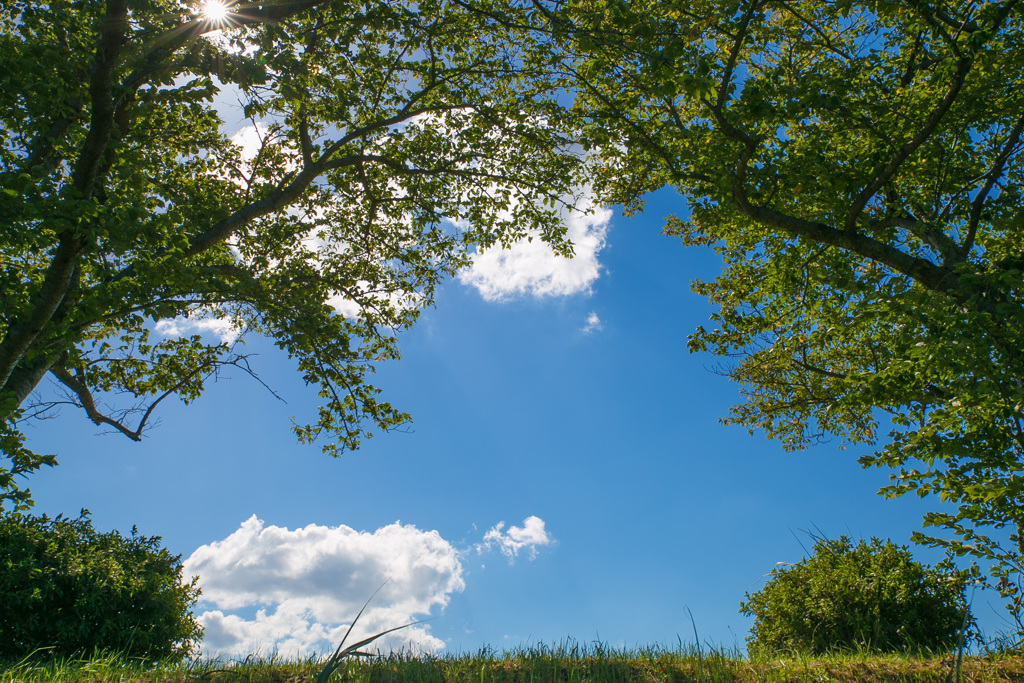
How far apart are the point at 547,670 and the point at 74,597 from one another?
1253cm

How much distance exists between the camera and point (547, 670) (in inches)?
216

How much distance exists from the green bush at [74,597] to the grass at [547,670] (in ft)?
23.7

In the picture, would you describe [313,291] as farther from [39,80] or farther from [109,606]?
[109,606]

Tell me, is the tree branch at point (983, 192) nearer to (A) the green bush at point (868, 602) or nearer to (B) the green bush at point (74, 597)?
(A) the green bush at point (868, 602)

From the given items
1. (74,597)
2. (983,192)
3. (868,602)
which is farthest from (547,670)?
(74,597)

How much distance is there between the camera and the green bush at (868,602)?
10117mm

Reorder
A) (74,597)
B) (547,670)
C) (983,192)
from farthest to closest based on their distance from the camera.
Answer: (74,597) → (983,192) → (547,670)

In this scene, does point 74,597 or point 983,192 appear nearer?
point 983,192

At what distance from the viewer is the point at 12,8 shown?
32.7 feet

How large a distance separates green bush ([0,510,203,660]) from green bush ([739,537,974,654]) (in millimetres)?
12524

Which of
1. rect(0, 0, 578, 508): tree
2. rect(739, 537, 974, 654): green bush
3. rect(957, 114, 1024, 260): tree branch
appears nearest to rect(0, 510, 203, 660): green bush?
rect(0, 0, 578, 508): tree

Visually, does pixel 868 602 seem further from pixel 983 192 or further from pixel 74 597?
pixel 74 597

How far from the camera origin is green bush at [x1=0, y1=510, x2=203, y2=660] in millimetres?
12047

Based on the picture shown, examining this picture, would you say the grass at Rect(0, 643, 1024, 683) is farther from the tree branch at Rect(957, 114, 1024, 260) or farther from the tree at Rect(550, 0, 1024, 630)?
the tree branch at Rect(957, 114, 1024, 260)
